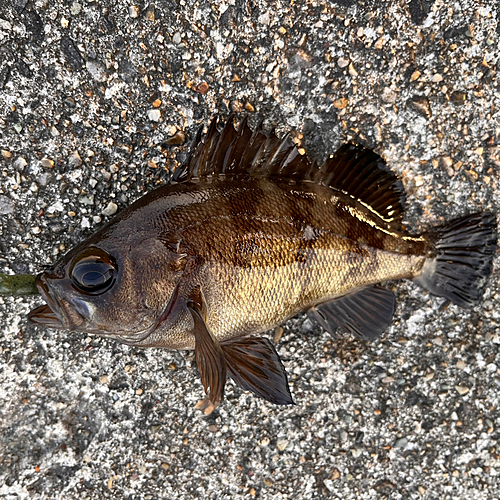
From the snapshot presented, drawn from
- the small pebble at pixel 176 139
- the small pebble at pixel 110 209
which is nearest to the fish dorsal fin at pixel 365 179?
the small pebble at pixel 176 139

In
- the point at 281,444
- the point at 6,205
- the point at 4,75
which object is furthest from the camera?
the point at 281,444

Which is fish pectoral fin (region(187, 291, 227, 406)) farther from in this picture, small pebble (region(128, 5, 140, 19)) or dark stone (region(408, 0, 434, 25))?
dark stone (region(408, 0, 434, 25))

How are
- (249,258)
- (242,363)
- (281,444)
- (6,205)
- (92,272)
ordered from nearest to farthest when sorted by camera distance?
1. (92,272)
2. (249,258)
3. (242,363)
4. (6,205)
5. (281,444)

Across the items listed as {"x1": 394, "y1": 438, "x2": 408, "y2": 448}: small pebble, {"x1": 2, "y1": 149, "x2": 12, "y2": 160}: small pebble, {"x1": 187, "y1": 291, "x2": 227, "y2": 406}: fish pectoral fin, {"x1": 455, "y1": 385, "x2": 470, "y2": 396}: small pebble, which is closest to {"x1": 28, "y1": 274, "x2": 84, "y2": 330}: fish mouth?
{"x1": 187, "y1": 291, "x2": 227, "y2": 406}: fish pectoral fin

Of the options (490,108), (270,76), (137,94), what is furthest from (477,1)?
(137,94)

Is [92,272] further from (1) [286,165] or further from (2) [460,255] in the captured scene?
(2) [460,255]

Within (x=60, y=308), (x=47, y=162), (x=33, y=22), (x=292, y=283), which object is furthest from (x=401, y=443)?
(x=33, y=22)
